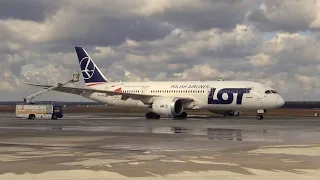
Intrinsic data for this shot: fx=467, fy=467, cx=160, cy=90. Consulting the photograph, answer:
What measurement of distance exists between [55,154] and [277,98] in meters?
34.6

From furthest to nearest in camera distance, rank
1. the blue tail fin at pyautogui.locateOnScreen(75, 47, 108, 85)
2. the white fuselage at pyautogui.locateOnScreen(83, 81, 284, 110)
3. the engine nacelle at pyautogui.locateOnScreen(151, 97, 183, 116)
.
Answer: the blue tail fin at pyautogui.locateOnScreen(75, 47, 108, 85), the engine nacelle at pyautogui.locateOnScreen(151, 97, 183, 116), the white fuselage at pyautogui.locateOnScreen(83, 81, 284, 110)

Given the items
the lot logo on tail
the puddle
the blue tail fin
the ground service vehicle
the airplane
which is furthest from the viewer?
the lot logo on tail

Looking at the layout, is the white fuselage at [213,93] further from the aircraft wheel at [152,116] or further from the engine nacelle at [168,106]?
the aircraft wheel at [152,116]

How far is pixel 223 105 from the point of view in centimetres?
4941

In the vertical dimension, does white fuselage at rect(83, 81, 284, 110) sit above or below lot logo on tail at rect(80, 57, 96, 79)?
below

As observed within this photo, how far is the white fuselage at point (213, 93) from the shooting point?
157 ft

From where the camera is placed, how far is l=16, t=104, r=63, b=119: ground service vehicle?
2110 inches

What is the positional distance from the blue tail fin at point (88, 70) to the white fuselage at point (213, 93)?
19.0ft

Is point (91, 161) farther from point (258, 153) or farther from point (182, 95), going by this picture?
point (182, 95)

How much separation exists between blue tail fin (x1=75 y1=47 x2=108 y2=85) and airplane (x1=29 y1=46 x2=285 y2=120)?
259cm

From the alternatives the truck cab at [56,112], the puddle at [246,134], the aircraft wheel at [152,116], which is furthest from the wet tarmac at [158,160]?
the truck cab at [56,112]

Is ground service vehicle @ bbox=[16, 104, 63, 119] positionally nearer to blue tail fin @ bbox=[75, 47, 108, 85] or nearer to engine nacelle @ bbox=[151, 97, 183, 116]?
blue tail fin @ bbox=[75, 47, 108, 85]

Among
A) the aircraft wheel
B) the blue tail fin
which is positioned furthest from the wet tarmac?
the blue tail fin

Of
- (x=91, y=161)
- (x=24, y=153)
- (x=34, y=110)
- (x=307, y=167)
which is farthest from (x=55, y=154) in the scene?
(x=34, y=110)
